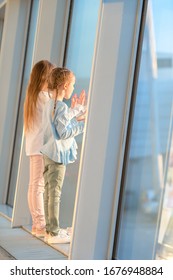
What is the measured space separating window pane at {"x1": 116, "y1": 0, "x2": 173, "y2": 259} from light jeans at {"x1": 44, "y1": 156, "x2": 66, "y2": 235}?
723 millimetres

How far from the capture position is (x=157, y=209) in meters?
2.49

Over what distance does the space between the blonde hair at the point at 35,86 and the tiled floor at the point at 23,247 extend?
0.90 meters

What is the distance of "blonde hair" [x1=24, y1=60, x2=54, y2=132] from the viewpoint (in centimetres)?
359

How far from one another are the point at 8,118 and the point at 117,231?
2.62 metres

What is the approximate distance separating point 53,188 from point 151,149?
3.37 ft

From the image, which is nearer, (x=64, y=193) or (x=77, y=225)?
(x=77, y=225)

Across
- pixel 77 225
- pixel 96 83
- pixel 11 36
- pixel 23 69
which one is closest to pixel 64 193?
pixel 77 225

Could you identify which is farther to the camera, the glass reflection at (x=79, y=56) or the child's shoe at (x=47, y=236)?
the glass reflection at (x=79, y=56)

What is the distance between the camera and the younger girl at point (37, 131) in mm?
3598

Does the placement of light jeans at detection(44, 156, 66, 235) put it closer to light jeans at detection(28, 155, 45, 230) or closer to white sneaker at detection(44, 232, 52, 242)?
white sneaker at detection(44, 232, 52, 242)

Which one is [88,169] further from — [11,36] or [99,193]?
[11,36]

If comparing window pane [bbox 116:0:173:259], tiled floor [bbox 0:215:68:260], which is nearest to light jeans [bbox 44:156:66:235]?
tiled floor [bbox 0:215:68:260]

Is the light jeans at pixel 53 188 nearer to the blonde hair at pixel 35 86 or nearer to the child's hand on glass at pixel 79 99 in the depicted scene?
the blonde hair at pixel 35 86

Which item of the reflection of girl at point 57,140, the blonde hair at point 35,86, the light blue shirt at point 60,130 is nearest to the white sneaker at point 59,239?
the reflection of girl at point 57,140
